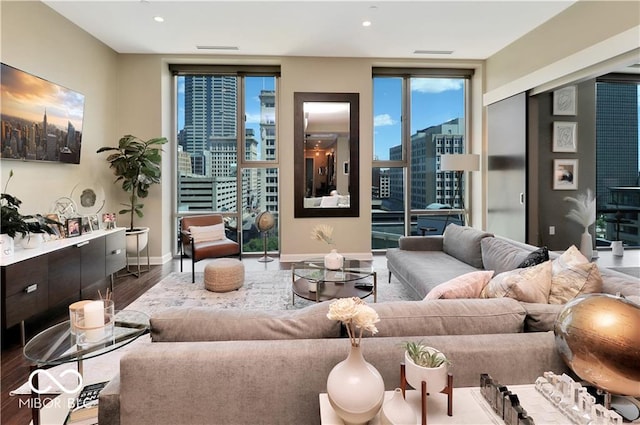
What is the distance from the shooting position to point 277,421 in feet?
4.05

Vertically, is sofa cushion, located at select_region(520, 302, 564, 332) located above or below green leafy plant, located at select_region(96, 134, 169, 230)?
below

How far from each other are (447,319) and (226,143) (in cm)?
519

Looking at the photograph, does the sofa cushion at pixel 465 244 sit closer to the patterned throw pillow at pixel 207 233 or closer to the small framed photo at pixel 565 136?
the small framed photo at pixel 565 136

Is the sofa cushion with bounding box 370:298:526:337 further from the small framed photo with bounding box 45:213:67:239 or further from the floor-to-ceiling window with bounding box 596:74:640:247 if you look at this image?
the floor-to-ceiling window with bounding box 596:74:640:247

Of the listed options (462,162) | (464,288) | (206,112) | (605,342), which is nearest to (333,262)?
(464,288)

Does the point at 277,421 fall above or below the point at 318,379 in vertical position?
below

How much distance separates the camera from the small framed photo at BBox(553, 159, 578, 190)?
450cm

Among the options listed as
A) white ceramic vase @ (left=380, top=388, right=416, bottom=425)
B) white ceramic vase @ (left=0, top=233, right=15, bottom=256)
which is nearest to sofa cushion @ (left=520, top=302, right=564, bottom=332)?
white ceramic vase @ (left=380, top=388, right=416, bottom=425)

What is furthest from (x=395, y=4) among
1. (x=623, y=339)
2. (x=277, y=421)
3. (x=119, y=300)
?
(x=119, y=300)

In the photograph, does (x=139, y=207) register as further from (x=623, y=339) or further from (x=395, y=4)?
(x=623, y=339)

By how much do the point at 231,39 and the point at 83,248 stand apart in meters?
3.38

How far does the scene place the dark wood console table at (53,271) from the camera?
2537 millimetres

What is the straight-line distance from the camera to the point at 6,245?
266 centimetres

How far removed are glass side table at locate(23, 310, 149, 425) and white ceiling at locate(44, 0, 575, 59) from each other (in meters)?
3.65
